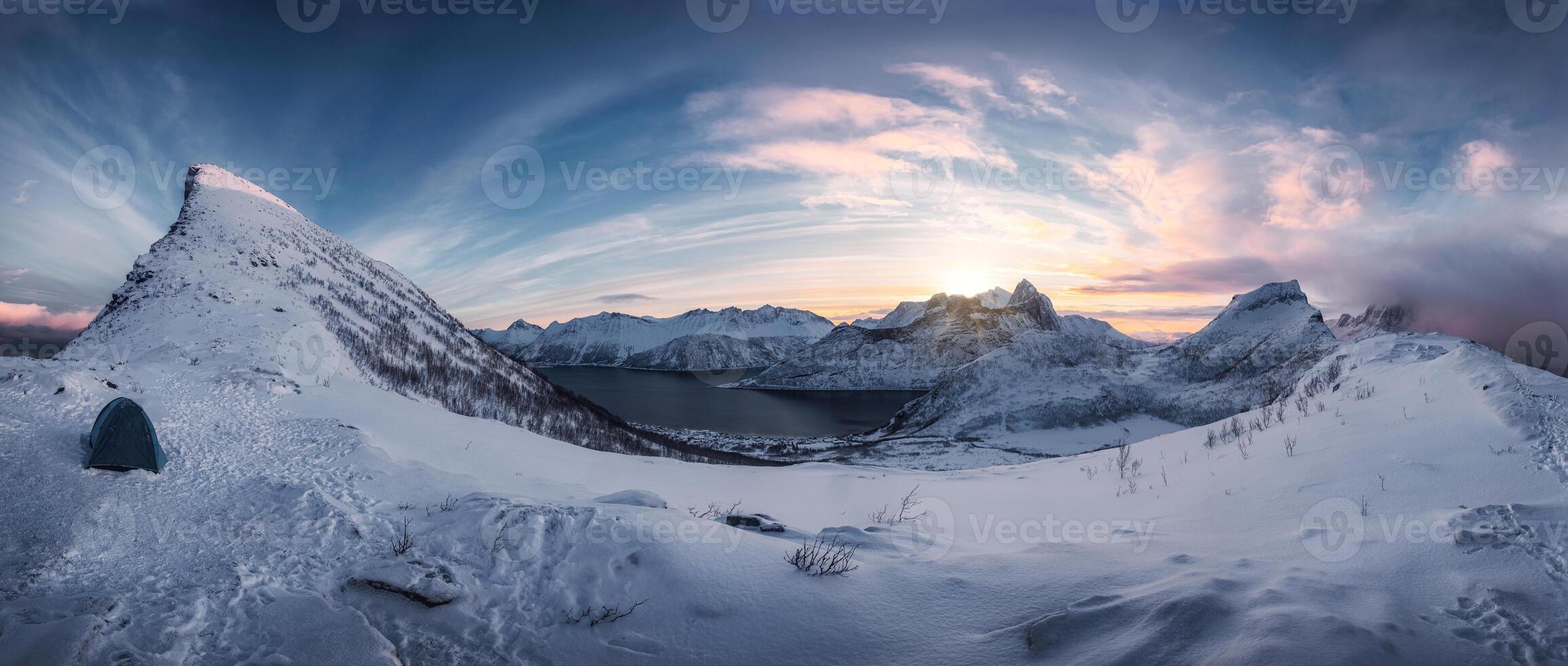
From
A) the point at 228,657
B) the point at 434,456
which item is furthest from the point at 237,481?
the point at 228,657

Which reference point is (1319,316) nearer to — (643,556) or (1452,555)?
(1452,555)

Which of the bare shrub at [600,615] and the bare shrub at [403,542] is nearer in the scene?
the bare shrub at [600,615]

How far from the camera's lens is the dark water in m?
87.6

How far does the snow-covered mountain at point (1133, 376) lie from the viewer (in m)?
53.7

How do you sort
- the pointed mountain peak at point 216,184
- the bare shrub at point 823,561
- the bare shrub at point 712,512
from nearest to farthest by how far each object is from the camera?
the bare shrub at point 823,561
the bare shrub at point 712,512
the pointed mountain peak at point 216,184

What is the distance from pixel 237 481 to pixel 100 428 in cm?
211

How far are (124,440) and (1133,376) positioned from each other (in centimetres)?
7611

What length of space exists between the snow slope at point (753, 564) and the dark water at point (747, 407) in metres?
70.4

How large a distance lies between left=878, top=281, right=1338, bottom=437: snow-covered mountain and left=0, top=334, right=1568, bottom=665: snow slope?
4977 centimetres

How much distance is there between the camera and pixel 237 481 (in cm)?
729

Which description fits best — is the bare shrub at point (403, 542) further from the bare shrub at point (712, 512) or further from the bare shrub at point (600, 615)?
the bare shrub at point (712, 512)

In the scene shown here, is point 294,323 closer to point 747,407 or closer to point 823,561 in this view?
point 823,561

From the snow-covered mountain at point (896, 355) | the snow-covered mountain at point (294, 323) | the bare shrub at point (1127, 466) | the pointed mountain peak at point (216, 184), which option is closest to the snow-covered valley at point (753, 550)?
the bare shrub at point (1127, 466)

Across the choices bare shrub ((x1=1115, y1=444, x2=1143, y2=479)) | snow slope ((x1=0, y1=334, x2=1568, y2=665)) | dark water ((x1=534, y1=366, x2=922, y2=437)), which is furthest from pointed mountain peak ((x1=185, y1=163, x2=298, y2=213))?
bare shrub ((x1=1115, y1=444, x2=1143, y2=479))
